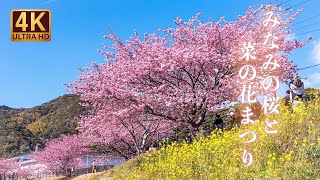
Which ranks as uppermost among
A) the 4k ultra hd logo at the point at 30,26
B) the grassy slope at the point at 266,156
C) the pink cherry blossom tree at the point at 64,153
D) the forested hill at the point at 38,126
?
the forested hill at the point at 38,126

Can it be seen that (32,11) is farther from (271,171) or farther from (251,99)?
(271,171)

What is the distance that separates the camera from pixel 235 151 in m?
8.52

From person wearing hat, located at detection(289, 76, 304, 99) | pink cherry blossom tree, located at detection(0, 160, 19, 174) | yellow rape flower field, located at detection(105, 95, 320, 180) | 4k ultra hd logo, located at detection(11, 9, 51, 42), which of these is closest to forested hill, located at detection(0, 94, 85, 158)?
pink cherry blossom tree, located at detection(0, 160, 19, 174)

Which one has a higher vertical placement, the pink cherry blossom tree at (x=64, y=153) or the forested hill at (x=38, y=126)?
the forested hill at (x=38, y=126)

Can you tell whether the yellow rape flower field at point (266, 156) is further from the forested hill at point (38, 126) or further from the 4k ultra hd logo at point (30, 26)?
the forested hill at point (38, 126)

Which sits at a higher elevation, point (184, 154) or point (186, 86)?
point (186, 86)

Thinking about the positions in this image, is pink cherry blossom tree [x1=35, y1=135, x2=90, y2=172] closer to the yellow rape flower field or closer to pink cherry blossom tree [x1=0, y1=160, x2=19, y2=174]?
pink cherry blossom tree [x1=0, y1=160, x2=19, y2=174]

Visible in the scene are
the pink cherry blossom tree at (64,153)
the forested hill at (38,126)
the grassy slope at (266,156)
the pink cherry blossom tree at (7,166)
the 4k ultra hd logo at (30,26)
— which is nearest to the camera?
the grassy slope at (266,156)

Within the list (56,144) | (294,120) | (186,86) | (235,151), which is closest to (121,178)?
(186,86)

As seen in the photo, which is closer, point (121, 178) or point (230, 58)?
point (121, 178)

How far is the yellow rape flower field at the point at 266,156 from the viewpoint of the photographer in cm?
676

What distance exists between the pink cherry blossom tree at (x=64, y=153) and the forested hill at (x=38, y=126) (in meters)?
19.0

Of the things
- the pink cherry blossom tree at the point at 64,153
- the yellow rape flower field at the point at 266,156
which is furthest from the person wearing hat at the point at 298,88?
the pink cherry blossom tree at the point at 64,153

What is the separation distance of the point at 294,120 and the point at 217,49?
6.53m
